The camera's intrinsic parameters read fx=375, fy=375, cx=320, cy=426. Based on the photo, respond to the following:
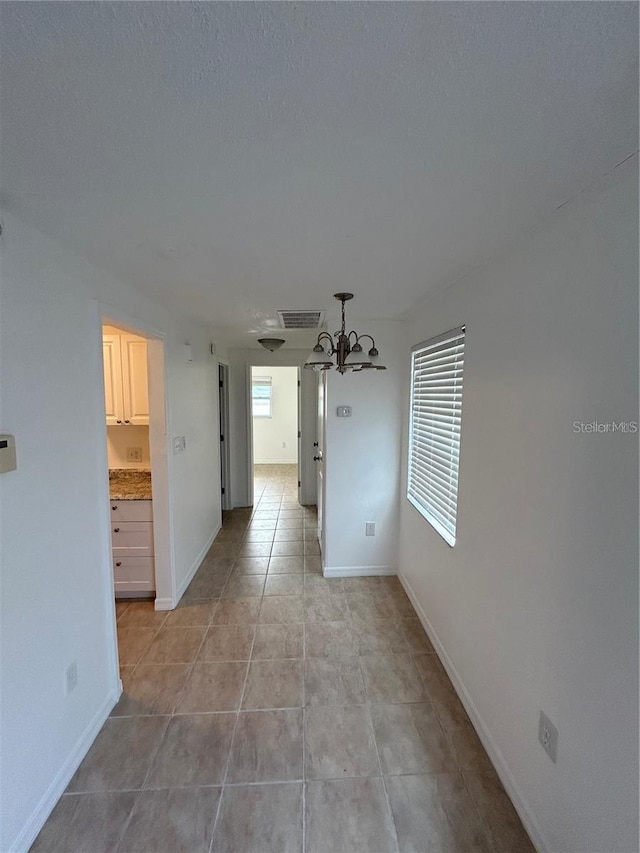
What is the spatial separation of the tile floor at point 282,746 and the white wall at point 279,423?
5.83 meters

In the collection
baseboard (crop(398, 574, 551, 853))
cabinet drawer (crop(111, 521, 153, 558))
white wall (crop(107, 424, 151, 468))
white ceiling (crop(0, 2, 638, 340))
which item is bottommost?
baseboard (crop(398, 574, 551, 853))

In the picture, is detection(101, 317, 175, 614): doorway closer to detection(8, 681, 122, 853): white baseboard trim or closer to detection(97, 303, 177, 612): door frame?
detection(97, 303, 177, 612): door frame

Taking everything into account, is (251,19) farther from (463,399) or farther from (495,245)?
(463,399)

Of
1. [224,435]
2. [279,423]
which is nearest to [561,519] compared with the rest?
[224,435]

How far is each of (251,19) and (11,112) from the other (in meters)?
0.61

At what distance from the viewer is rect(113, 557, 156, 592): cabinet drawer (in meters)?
3.01

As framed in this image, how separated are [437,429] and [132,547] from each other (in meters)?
2.53

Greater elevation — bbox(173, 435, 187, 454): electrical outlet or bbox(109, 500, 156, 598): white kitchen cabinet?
bbox(173, 435, 187, 454): electrical outlet

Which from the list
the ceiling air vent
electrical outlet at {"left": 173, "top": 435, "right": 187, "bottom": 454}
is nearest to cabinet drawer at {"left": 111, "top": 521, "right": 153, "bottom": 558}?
electrical outlet at {"left": 173, "top": 435, "right": 187, "bottom": 454}

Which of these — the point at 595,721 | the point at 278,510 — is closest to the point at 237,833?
the point at 595,721

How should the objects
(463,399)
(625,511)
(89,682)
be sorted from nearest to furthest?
(625,511), (89,682), (463,399)

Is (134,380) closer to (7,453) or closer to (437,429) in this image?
(7,453)

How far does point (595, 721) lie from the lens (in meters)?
1.11

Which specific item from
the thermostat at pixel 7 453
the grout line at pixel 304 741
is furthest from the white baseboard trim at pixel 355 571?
the thermostat at pixel 7 453
